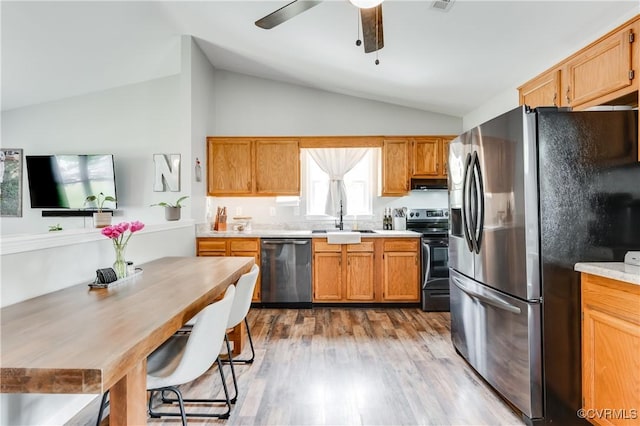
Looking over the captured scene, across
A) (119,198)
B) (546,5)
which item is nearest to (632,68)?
(546,5)

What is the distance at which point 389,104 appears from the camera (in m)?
4.88

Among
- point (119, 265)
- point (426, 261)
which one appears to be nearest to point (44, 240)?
point (119, 265)

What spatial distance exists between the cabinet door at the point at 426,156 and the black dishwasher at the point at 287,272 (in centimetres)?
176

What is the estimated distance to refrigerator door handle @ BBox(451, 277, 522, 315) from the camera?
1.98 metres

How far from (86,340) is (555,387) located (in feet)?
7.36

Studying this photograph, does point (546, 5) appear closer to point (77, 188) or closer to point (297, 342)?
point (297, 342)

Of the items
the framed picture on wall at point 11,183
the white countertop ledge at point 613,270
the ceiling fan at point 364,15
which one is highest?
the ceiling fan at point 364,15

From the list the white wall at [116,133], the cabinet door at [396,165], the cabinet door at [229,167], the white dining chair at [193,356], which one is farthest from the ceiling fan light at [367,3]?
the white wall at [116,133]

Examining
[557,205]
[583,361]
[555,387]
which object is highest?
[557,205]

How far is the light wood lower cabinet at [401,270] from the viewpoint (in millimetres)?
4195

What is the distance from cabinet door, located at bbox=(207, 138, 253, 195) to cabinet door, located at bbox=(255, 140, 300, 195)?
148 millimetres

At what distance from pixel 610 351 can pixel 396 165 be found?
318 centimetres

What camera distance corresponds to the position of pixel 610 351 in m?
1.67

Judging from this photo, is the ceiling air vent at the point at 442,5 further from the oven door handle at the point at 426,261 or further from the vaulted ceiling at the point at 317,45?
the oven door handle at the point at 426,261
